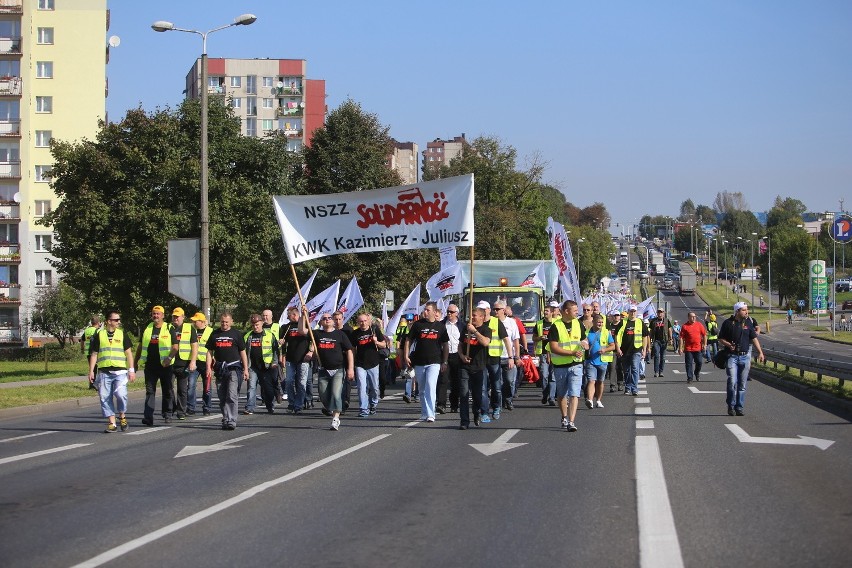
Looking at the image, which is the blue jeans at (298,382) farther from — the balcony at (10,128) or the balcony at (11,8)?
the balcony at (11,8)

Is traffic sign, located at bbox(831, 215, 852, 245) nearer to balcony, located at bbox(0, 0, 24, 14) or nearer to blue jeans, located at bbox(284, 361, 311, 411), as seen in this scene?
balcony, located at bbox(0, 0, 24, 14)

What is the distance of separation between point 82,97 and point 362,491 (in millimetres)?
70051

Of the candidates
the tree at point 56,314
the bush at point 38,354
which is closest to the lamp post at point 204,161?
the bush at point 38,354

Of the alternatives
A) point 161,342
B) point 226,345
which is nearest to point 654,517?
point 226,345

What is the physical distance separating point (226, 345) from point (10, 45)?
62.3m

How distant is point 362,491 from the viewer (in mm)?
10477

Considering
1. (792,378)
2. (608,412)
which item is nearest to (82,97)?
(792,378)

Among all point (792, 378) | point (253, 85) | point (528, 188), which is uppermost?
point (253, 85)

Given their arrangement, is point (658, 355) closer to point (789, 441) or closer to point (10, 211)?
point (789, 441)

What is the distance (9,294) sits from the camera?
74.7m

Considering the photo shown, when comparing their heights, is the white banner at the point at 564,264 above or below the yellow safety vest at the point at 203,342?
above

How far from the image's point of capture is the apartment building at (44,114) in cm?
7419

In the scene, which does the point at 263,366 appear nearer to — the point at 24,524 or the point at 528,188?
the point at 24,524

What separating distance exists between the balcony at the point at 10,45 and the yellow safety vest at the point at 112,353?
6186 cm
